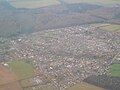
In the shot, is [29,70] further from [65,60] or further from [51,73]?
[65,60]

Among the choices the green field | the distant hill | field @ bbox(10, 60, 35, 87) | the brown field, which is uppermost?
the distant hill

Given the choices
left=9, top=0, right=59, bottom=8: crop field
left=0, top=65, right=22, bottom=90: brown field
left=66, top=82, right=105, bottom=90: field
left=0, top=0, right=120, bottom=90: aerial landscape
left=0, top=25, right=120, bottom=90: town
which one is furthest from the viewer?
left=9, top=0, right=59, bottom=8: crop field

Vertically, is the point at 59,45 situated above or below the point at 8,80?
above

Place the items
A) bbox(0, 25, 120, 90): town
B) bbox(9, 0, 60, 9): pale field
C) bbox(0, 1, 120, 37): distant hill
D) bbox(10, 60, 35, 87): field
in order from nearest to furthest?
bbox(10, 60, 35, 87): field → bbox(0, 25, 120, 90): town → bbox(0, 1, 120, 37): distant hill → bbox(9, 0, 60, 9): pale field

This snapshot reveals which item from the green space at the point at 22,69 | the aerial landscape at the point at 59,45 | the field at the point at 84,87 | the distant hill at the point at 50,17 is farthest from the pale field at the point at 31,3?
the field at the point at 84,87

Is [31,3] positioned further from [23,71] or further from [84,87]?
[84,87]

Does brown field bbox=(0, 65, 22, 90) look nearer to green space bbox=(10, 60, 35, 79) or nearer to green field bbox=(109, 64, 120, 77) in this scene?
green space bbox=(10, 60, 35, 79)

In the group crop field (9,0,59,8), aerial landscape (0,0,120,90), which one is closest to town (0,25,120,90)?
aerial landscape (0,0,120,90)

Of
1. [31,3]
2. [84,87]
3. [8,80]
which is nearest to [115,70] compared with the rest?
[84,87]
